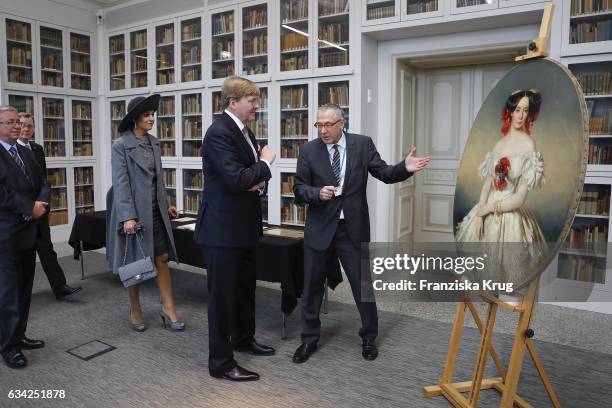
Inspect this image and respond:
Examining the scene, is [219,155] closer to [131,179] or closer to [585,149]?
[131,179]

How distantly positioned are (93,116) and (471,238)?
6.29 meters

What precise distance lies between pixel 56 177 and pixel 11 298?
427 cm

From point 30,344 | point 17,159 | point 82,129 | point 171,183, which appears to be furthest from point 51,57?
point 30,344

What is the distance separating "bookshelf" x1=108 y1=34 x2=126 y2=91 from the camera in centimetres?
673

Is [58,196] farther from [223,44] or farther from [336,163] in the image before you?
[336,163]

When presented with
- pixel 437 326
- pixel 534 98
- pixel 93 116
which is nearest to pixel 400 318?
pixel 437 326

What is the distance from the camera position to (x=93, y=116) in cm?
695

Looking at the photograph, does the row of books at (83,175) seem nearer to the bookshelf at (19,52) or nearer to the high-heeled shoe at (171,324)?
the bookshelf at (19,52)

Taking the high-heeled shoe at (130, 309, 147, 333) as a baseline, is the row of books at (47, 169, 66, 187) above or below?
above

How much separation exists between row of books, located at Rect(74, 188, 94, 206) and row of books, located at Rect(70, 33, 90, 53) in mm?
1986

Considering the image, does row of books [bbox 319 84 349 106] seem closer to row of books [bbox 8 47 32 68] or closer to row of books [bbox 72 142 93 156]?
row of books [bbox 72 142 93 156]

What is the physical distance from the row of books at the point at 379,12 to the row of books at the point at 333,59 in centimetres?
43

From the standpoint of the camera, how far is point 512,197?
201 centimetres

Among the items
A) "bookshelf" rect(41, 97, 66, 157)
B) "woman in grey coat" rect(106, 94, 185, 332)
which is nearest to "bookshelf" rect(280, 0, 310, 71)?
"woman in grey coat" rect(106, 94, 185, 332)
